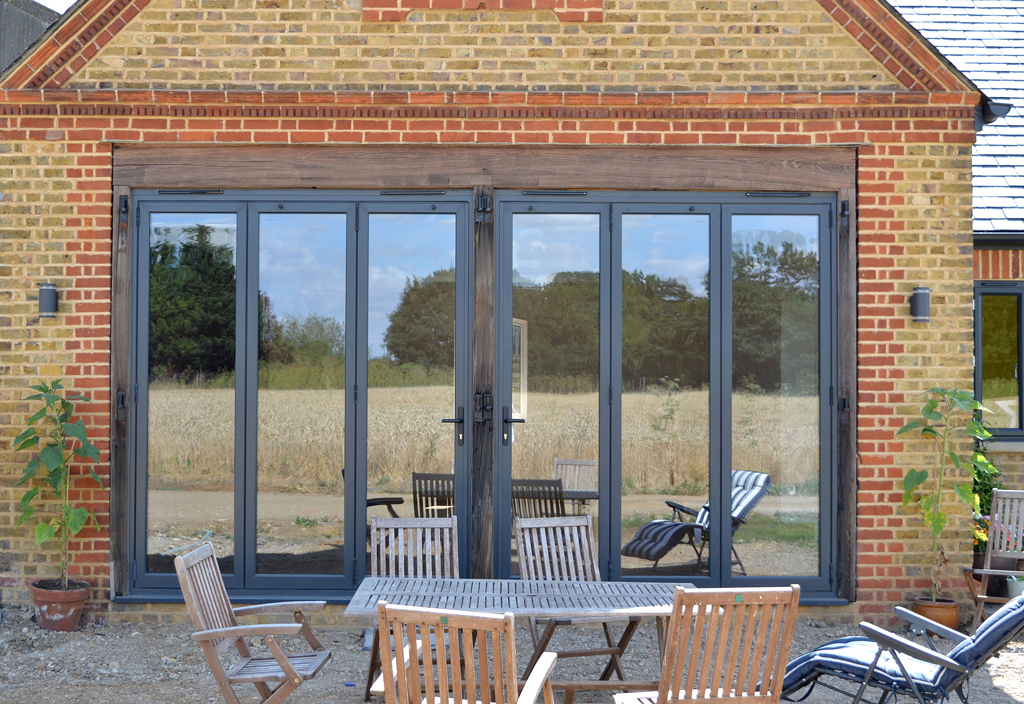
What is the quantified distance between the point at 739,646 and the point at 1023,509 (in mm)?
3765

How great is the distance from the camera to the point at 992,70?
8.78 meters

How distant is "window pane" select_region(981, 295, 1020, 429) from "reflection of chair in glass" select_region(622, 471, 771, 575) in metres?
2.85

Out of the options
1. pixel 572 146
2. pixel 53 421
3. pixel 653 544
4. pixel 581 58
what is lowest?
pixel 653 544

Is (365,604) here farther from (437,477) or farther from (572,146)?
(572,146)

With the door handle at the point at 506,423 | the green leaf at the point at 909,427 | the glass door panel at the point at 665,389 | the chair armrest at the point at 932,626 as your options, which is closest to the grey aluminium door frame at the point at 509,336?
the door handle at the point at 506,423

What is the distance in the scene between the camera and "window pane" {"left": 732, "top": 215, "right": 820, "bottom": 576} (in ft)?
20.4

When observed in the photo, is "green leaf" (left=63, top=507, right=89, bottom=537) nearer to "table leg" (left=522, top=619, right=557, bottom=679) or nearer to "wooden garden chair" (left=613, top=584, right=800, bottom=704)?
"table leg" (left=522, top=619, right=557, bottom=679)

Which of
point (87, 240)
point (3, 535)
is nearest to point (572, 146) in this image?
point (87, 240)

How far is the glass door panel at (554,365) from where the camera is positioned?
244 inches

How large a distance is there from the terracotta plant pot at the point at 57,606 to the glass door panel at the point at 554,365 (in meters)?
2.91

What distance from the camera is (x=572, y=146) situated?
6.21m

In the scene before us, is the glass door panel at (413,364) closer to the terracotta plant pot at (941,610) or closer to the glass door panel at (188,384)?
the glass door panel at (188,384)

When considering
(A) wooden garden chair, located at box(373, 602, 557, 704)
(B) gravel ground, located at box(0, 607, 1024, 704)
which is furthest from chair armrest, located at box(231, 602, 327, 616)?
(A) wooden garden chair, located at box(373, 602, 557, 704)

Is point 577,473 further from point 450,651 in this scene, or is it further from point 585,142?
point 450,651
